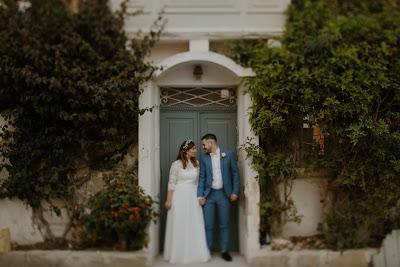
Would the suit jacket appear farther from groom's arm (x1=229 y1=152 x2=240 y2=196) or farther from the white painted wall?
the white painted wall

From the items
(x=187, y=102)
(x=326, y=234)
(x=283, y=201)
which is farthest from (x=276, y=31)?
(x=326, y=234)

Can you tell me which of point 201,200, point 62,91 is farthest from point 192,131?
point 62,91

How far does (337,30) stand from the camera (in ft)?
27.4

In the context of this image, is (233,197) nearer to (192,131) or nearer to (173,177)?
(173,177)

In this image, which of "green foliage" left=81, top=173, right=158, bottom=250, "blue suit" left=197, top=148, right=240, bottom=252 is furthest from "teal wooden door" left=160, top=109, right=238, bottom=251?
"green foliage" left=81, top=173, right=158, bottom=250

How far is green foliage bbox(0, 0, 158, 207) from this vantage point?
792 centimetres

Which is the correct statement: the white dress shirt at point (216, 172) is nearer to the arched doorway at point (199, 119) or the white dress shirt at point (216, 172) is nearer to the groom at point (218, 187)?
the groom at point (218, 187)

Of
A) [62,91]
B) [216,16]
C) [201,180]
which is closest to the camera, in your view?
[62,91]

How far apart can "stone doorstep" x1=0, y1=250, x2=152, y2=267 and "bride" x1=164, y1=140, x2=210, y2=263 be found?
1.83 ft

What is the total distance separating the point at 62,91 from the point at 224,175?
2.98 meters

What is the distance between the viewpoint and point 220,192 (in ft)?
27.3

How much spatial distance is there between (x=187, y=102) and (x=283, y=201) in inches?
97.3

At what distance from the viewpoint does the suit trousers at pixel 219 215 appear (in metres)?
8.27

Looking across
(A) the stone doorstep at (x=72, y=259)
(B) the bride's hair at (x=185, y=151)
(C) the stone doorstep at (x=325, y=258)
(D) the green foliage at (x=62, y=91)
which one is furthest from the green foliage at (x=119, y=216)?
(C) the stone doorstep at (x=325, y=258)
